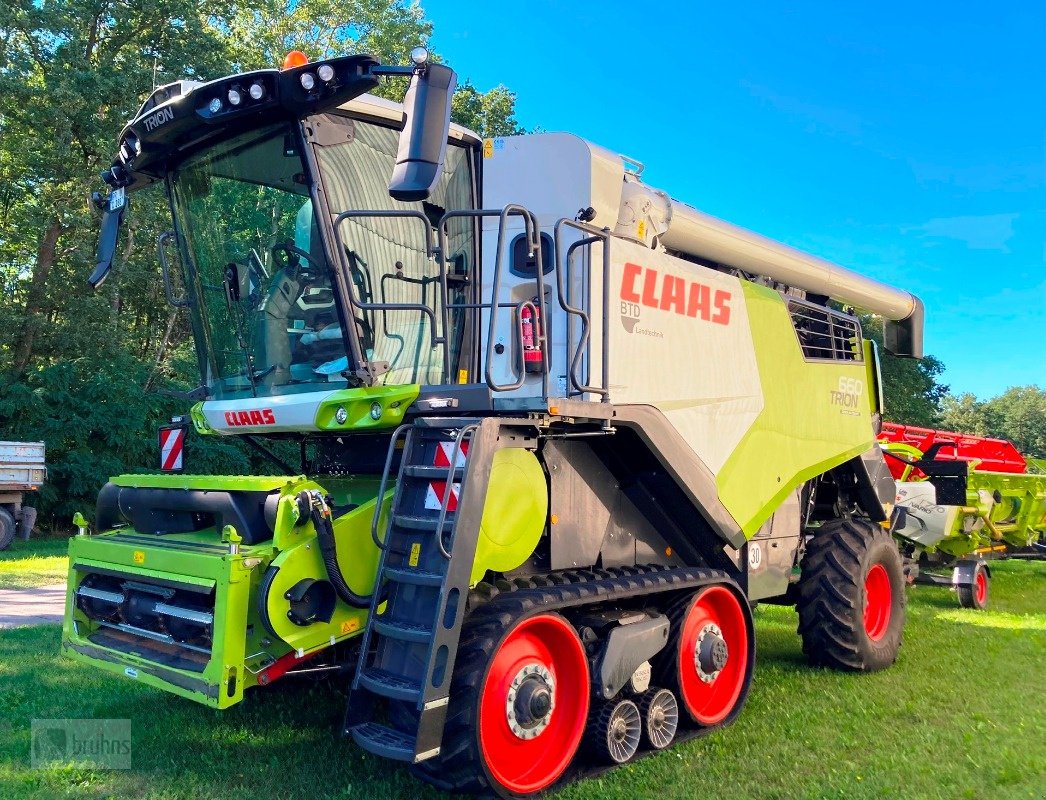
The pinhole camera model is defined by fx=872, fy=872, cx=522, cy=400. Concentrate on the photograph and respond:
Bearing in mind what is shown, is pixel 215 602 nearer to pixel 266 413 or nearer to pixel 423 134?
pixel 266 413

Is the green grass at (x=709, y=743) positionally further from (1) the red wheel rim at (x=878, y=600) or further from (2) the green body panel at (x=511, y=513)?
(2) the green body panel at (x=511, y=513)

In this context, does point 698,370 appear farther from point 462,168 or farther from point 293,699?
point 293,699

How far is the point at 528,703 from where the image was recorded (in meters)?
3.89

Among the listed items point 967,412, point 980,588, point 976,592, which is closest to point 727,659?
point 976,592

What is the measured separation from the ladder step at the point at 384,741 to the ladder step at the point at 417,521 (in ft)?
2.72

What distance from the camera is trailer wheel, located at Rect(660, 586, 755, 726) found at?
4.73 metres

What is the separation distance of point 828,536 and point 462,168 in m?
3.79

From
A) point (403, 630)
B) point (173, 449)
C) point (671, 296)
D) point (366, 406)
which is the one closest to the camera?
point (403, 630)

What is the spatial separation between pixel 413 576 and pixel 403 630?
0.73ft

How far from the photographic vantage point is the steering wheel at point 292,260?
461 centimetres

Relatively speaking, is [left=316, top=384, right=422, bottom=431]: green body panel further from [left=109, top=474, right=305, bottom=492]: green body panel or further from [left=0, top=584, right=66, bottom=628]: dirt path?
[left=0, top=584, right=66, bottom=628]: dirt path

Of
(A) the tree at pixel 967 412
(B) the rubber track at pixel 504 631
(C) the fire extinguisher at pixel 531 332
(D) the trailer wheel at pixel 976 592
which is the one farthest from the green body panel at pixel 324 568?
(A) the tree at pixel 967 412

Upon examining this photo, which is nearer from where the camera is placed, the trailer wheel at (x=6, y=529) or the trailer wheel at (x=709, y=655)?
the trailer wheel at (x=709, y=655)

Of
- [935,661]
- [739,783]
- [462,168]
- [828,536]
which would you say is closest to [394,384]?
[462,168]
